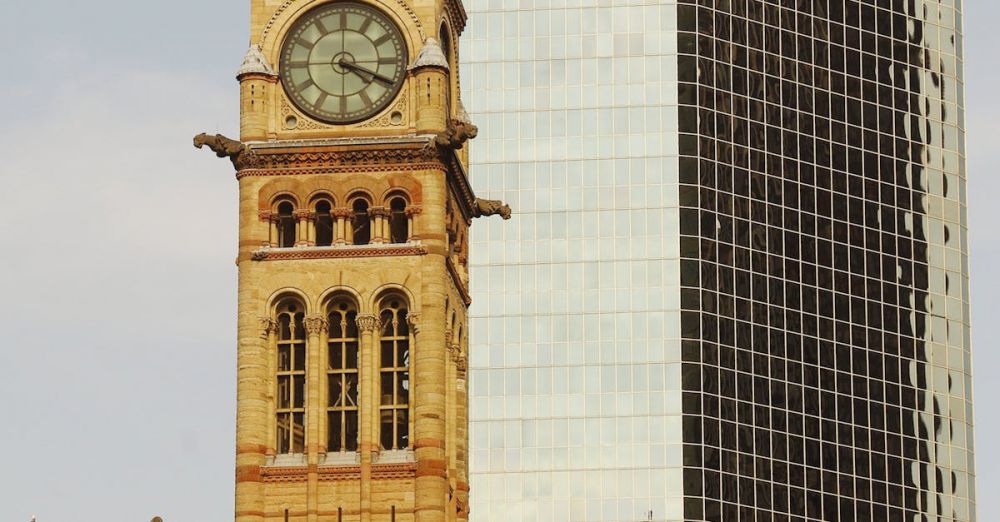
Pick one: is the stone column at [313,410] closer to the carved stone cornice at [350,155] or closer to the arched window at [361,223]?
the arched window at [361,223]

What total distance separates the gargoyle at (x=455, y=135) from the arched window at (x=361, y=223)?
3706mm

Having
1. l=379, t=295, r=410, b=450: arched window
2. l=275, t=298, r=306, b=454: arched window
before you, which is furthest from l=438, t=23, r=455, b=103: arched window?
l=275, t=298, r=306, b=454: arched window

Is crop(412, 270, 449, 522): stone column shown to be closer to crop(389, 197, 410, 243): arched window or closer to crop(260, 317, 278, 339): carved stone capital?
crop(389, 197, 410, 243): arched window

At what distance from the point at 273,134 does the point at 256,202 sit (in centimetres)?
267

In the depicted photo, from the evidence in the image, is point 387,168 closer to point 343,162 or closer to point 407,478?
point 343,162

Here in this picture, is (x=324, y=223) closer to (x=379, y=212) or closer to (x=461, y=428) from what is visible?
(x=379, y=212)

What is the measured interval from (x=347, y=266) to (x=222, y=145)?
21.4 feet

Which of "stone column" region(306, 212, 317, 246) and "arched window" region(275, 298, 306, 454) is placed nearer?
"arched window" region(275, 298, 306, 454)

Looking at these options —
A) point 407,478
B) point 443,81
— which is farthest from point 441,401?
point 443,81

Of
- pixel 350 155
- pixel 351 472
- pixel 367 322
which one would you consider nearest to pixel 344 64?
pixel 350 155

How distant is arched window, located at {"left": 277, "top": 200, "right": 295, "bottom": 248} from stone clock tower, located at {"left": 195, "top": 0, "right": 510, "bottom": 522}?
0.26 feet

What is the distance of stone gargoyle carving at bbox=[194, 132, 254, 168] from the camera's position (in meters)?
120

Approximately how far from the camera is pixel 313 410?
117250mm

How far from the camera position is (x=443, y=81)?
4722 inches
